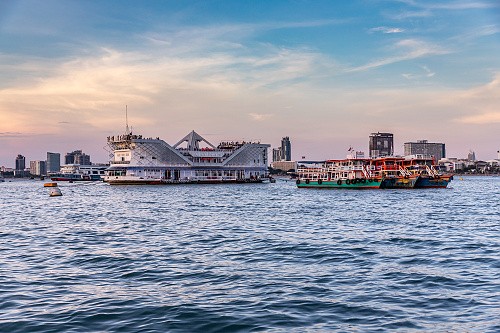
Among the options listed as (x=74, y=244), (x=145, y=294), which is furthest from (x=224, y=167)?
(x=145, y=294)

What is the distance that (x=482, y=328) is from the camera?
1094cm

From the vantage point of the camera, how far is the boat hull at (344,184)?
311 ft

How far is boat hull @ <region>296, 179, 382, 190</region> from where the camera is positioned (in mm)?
94750

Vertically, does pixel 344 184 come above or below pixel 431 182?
below

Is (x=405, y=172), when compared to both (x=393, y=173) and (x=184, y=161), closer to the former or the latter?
(x=393, y=173)

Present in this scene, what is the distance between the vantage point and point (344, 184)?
9812 cm

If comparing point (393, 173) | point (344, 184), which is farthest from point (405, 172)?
point (344, 184)

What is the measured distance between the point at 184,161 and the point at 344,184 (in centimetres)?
5536

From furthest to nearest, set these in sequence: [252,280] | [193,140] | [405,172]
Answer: [193,140] → [405,172] → [252,280]

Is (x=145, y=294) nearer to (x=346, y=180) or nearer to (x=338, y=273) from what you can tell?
(x=338, y=273)

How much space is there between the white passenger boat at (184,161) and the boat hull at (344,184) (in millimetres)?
43215

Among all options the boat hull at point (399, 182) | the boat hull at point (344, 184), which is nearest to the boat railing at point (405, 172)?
the boat hull at point (399, 182)

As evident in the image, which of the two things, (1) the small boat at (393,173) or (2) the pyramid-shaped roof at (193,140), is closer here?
(1) the small boat at (393,173)

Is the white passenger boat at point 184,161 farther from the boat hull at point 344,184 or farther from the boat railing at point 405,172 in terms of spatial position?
the boat railing at point 405,172
